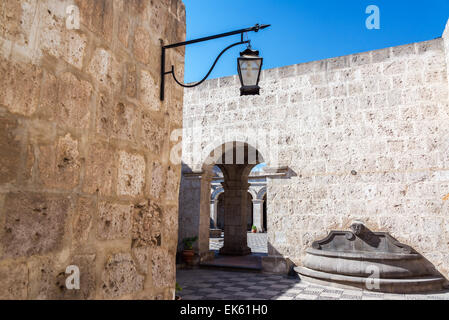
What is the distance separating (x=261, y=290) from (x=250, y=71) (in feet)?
11.8

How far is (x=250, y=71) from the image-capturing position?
8.70ft

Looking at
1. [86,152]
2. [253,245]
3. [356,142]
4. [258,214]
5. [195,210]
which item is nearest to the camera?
[86,152]

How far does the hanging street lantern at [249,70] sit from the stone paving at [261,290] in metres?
3.11

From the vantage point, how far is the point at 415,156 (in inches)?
216

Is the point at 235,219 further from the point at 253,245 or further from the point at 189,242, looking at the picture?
the point at 253,245

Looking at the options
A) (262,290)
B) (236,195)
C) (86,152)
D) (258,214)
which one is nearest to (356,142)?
(262,290)

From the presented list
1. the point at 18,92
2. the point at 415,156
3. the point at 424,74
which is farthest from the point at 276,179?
the point at 18,92

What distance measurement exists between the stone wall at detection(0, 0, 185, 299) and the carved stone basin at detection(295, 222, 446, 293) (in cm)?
395

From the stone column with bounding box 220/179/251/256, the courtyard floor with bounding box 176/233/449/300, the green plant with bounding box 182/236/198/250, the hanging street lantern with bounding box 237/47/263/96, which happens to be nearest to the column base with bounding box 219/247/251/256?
the stone column with bounding box 220/179/251/256

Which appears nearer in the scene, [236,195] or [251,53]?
[251,53]

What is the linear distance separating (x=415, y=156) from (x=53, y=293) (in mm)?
5761

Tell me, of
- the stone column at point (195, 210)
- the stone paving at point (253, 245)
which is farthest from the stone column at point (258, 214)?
the stone column at point (195, 210)

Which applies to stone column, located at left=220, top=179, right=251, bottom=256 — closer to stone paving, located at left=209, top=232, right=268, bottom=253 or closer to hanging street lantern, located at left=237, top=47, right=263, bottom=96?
stone paving, located at left=209, top=232, right=268, bottom=253

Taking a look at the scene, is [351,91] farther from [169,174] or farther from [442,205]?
[169,174]
